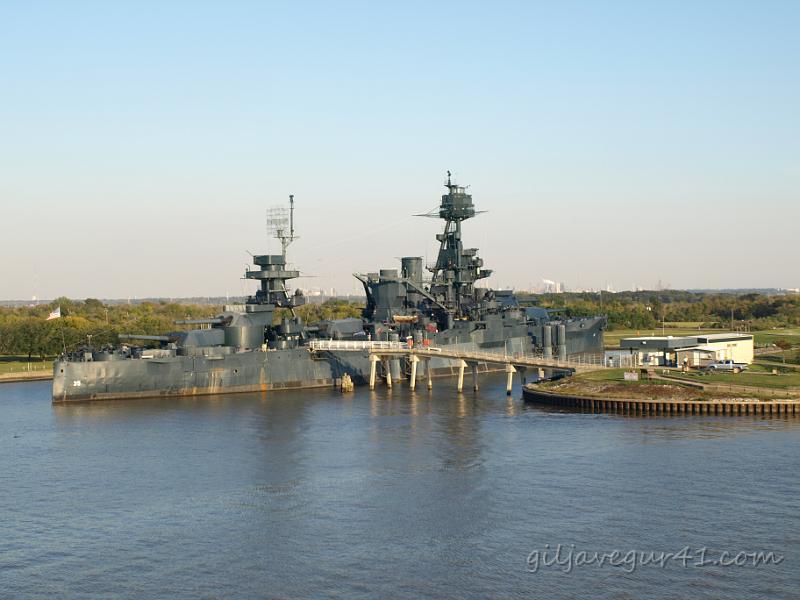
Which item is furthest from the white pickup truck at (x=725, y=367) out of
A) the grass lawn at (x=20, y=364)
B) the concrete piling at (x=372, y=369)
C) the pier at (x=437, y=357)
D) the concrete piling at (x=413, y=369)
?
the grass lawn at (x=20, y=364)

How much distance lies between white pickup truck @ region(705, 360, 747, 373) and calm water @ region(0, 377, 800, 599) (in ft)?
48.7

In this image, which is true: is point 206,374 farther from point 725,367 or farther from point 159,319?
point 159,319

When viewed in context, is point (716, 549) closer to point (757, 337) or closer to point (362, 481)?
point (362, 481)

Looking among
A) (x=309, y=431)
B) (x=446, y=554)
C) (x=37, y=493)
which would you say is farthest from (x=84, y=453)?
(x=446, y=554)

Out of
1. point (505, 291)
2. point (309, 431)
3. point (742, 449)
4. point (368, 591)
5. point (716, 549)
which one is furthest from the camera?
point (505, 291)

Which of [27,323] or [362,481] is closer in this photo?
[362,481]

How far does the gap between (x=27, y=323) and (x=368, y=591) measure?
96389mm

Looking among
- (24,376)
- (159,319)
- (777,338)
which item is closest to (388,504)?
(24,376)

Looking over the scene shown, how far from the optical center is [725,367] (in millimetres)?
71625

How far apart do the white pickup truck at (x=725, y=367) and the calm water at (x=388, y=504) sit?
14852 millimetres

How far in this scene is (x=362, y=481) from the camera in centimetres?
4309

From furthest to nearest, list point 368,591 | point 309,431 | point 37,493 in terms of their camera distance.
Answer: point 309,431 < point 37,493 < point 368,591

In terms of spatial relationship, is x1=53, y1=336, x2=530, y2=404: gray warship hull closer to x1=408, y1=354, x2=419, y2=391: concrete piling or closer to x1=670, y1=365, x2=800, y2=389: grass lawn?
x1=408, y1=354, x2=419, y2=391: concrete piling

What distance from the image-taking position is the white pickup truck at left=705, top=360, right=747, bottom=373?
71500mm
